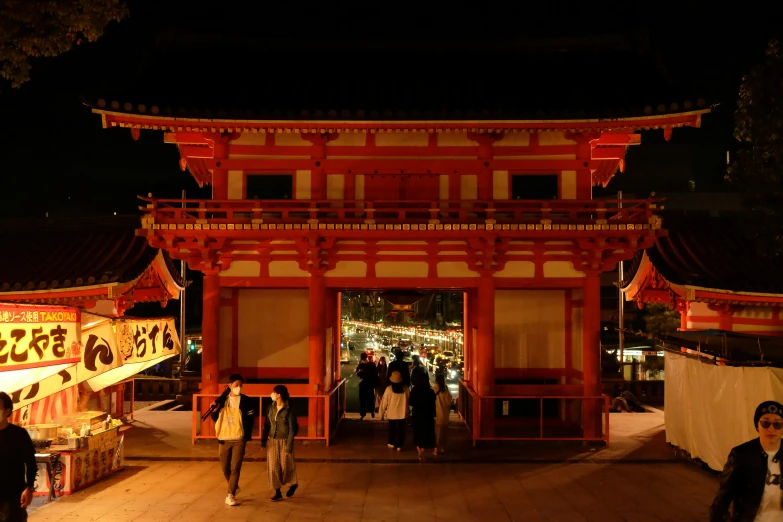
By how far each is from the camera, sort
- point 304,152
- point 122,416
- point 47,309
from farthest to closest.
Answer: point 122,416, point 304,152, point 47,309

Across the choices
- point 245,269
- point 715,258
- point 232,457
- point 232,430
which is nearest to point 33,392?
point 232,430

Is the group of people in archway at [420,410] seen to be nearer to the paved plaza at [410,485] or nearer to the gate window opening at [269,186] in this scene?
the paved plaza at [410,485]

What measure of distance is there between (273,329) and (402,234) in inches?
191

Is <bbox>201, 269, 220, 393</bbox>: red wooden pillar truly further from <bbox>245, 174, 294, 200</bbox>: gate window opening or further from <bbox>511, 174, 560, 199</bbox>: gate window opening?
<bbox>511, 174, 560, 199</bbox>: gate window opening

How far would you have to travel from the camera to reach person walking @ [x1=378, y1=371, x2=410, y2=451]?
14.2 meters

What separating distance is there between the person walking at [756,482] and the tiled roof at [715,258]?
504 inches

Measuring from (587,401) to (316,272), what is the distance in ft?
22.5

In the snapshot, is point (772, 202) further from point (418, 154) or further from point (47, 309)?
point (47, 309)

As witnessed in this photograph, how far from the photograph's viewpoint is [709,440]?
12062 millimetres

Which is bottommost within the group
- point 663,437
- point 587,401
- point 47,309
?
point 663,437

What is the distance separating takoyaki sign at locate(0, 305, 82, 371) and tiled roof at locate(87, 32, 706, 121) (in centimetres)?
678

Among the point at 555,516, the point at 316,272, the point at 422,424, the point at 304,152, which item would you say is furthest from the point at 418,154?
the point at 555,516

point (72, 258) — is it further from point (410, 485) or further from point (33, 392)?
point (410, 485)

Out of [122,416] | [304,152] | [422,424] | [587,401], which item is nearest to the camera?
[422,424]
